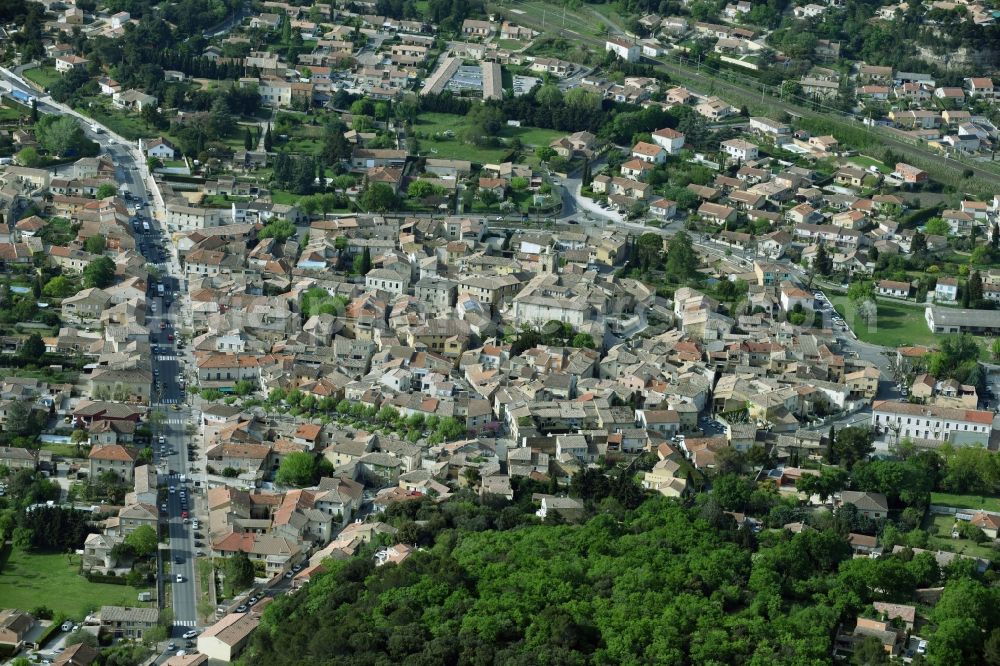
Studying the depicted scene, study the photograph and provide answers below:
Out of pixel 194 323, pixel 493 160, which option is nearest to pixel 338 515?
pixel 194 323

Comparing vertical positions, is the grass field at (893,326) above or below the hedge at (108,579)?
above

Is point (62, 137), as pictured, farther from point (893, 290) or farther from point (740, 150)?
point (893, 290)

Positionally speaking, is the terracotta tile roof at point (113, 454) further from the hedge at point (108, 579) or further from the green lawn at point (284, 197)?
the green lawn at point (284, 197)

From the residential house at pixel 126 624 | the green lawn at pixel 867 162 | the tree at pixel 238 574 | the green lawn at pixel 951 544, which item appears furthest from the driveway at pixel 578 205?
the residential house at pixel 126 624

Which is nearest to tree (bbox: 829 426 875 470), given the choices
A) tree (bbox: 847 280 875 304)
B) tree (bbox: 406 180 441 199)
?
tree (bbox: 847 280 875 304)

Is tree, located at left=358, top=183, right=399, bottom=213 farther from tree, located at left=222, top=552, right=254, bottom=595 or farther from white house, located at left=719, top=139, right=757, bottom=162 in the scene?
tree, located at left=222, top=552, right=254, bottom=595

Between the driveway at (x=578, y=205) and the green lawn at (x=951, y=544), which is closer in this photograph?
the green lawn at (x=951, y=544)

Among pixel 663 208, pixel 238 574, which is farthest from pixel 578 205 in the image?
pixel 238 574
